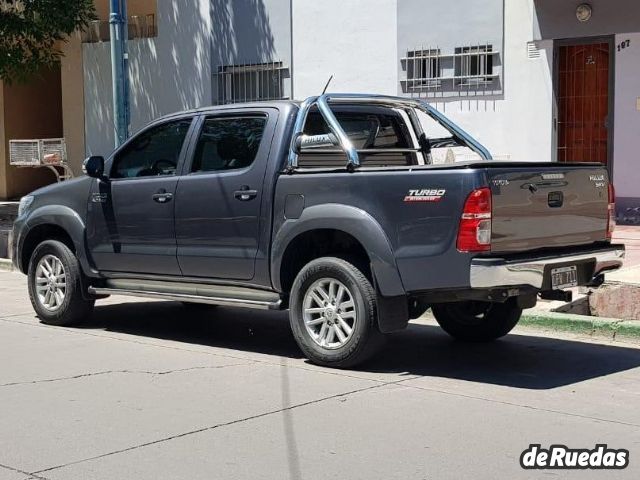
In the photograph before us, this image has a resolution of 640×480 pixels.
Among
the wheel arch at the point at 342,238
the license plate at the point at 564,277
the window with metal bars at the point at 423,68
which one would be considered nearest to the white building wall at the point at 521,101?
the window with metal bars at the point at 423,68

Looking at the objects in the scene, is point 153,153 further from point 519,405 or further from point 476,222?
point 519,405

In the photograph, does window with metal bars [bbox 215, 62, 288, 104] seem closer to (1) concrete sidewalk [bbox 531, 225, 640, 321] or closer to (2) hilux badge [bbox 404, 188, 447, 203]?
(1) concrete sidewalk [bbox 531, 225, 640, 321]

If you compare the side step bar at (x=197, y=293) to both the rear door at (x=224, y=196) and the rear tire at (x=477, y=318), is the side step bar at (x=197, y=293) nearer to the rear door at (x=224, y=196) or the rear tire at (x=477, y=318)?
the rear door at (x=224, y=196)

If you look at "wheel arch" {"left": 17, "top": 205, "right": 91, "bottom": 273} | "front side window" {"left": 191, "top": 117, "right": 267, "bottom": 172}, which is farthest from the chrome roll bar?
"wheel arch" {"left": 17, "top": 205, "right": 91, "bottom": 273}

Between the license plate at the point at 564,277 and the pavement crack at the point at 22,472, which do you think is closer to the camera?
the pavement crack at the point at 22,472

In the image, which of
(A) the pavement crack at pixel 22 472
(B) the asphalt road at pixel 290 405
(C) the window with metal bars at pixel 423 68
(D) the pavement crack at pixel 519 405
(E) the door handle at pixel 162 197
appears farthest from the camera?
(C) the window with metal bars at pixel 423 68

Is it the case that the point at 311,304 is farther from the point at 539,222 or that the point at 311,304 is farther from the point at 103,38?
the point at 103,38

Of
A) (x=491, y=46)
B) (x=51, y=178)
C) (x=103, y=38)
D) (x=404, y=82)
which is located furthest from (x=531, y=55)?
(x=51, y=178)

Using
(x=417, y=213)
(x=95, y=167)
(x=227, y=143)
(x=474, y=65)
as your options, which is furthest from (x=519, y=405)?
(x=474, y=65)

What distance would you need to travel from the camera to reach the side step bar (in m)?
7.89

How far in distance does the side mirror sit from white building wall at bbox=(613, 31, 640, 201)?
8.74 metres

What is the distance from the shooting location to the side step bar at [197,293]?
7891 millimetres

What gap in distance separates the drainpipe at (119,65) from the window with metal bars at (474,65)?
17.2ft

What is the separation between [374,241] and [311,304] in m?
0.82
